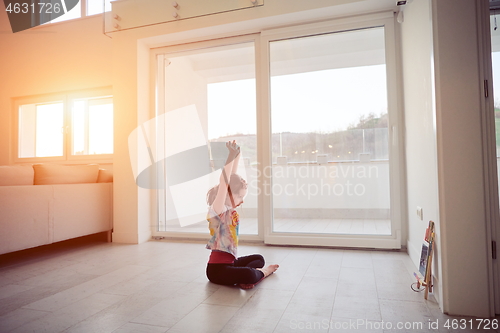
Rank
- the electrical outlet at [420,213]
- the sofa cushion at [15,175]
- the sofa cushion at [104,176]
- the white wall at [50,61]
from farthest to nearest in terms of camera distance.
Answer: the white wall at [50,61] → the sofa cushion at [104,176] → the sofa cushion at [15,175] → the electrical outlet at [420,213]

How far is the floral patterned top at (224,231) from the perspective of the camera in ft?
7.10

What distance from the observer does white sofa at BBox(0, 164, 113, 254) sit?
8.86 feet

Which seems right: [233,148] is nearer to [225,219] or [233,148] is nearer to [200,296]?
[225,219]

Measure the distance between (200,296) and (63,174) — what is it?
229 cm

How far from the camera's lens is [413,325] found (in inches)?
59.4

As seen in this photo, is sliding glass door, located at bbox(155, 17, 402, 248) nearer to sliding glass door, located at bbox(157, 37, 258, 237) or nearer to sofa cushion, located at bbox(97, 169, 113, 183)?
sliding glass door, located at bbox(157, 37, 258, 237)

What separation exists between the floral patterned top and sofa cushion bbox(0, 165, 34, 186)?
204 centimetres

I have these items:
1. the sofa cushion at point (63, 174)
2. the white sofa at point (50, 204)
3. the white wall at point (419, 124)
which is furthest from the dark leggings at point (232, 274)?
the sofa cushion at point (63, 174)

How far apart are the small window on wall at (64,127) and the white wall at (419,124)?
3640 mm

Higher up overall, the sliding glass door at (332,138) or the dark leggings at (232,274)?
the sliding glass door at (332,138)

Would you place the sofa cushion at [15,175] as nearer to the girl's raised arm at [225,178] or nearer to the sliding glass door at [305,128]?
the sliding glass door at [305,128]

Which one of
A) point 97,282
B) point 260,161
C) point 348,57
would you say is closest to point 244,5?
point 348,57

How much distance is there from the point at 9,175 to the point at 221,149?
81.0 inches

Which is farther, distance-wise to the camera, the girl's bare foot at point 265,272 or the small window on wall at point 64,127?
the small window on wall at point 64,127
